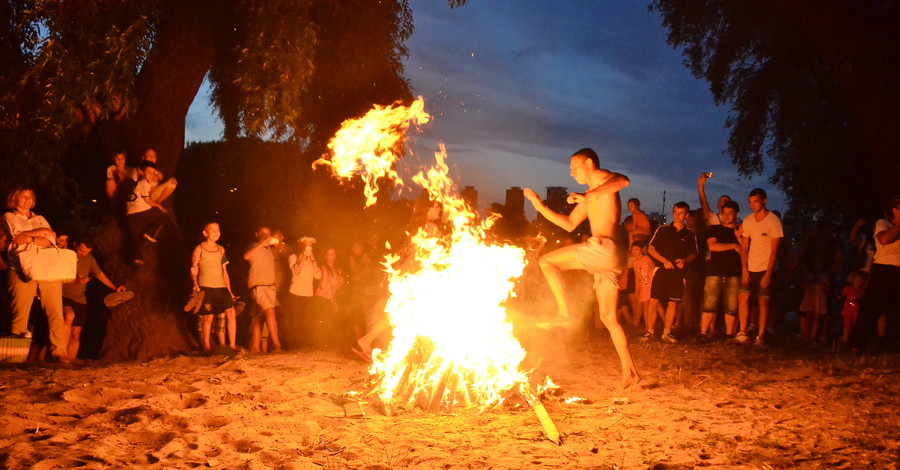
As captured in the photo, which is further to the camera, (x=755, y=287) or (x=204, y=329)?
(x=755, y=287)

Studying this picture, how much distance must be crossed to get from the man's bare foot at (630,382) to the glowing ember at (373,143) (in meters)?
3.96

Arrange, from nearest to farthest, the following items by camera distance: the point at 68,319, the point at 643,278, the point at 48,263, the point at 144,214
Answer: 1. the point at 48,263
2. the point at 68,319
3. the point at 144,214
4. the point at 643,278

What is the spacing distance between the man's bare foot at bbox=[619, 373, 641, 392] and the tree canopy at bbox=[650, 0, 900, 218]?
25.7ft

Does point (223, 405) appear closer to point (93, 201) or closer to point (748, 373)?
point (93, 201)

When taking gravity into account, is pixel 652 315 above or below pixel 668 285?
below

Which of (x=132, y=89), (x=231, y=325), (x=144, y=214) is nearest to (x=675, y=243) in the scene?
(x=231, y=325)

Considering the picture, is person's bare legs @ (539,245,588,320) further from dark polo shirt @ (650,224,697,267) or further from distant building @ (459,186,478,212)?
dark polo shirt @ (650,224,697,267)

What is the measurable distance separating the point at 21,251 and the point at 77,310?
1320mm

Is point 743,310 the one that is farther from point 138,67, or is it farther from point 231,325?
point 138,67

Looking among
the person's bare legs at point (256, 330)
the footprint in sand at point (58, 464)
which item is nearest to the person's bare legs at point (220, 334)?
the person's bare legs at point (256, 330)

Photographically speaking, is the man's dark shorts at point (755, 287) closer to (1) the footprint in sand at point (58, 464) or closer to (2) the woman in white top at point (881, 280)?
(2) the woman in white top at point (881, 280)

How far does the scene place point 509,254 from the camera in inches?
280

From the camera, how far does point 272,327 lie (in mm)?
9391

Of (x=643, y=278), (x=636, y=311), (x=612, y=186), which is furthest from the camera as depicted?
(x=636, y=311)
